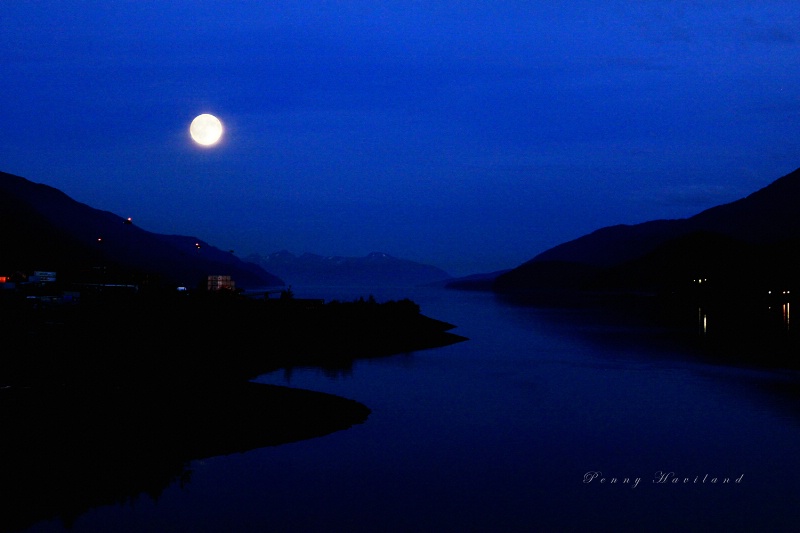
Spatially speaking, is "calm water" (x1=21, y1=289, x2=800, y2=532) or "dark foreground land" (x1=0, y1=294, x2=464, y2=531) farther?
"dark foreground land" (x1=0, y1=294, x2=464, y2=531)

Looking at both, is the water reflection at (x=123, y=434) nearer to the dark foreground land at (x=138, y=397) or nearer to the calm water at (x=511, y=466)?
the dark foreground land at (x=138, y=397)

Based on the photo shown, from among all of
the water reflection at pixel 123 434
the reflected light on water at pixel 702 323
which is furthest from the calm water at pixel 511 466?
the reflected light on water at pixel 702 323

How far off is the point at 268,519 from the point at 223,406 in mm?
16931

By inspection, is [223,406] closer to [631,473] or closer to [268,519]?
[268,519]

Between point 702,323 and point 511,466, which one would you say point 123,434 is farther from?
point 702,323

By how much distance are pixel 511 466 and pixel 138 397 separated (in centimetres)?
2103

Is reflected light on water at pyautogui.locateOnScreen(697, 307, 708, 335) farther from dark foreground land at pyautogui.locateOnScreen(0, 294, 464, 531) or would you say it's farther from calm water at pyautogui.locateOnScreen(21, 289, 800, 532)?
calm water at pyautogui.locateOnScreen(21, 289, 800, 532)

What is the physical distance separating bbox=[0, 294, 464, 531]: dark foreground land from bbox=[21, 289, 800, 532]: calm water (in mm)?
1653

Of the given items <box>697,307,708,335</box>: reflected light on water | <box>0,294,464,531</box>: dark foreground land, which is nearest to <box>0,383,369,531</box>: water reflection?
<box>0,294,464,531</box>: dark foreground land

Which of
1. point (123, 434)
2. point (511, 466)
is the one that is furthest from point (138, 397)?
point (511, 466)

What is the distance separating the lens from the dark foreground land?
30.1 meters

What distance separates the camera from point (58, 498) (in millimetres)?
27734

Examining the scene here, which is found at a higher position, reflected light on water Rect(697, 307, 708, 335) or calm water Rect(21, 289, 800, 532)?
reflected light on water Rect(697, 307, 708, 335)

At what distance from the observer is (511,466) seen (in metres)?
35.9
